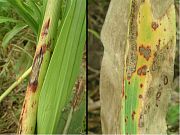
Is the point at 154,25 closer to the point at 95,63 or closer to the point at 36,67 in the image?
the point at 36,67

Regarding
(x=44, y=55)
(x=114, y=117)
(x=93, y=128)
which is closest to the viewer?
(x=44, y=55)

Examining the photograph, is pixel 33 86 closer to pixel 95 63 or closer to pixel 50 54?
pixel 50 54

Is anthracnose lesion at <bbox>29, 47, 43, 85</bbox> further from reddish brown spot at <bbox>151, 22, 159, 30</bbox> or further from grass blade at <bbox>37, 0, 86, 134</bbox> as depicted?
reddish brown spot at <bbox>151, 22, 159, 30</bbox>

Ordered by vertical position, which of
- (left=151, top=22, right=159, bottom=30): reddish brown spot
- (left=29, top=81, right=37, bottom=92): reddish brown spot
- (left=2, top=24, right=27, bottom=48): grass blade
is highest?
(left=151, top=22, right=159, bottom=30): reddish brown spot

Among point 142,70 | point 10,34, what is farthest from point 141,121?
point 10,34

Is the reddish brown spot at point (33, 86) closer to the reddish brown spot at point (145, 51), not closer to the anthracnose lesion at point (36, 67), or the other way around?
the anthracnose lesion at point (36, 67)

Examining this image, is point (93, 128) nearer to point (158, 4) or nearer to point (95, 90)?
point (95, 90)

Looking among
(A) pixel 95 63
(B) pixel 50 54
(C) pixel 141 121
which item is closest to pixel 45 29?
(B) pixel 50 54

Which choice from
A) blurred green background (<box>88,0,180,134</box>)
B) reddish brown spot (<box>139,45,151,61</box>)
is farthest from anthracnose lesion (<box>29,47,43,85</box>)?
blurred green background (<box>88,0,180,134</box>)

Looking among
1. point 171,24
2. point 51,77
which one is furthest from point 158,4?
point 51,77

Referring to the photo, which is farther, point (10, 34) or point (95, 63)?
point (95, 63)

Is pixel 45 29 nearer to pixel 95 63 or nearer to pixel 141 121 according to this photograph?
pixel 141 121
